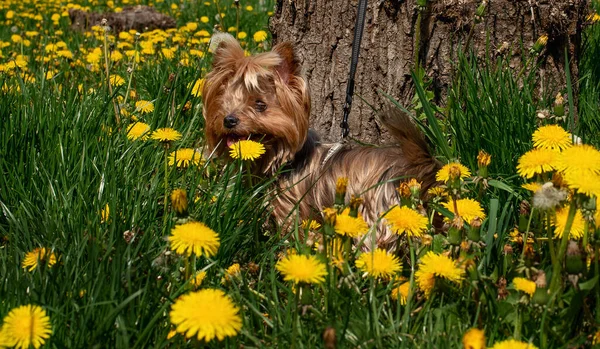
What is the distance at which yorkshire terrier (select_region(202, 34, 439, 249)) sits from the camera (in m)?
3.31

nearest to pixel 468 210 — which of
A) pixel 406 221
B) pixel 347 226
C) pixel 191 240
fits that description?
pixel 406 221

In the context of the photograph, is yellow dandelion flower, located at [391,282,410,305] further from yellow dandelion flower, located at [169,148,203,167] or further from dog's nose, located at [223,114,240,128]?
dog's nose, located at [223,114,240,128]

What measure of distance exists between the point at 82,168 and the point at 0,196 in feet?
1.02

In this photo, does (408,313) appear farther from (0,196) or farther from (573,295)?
(0,196)

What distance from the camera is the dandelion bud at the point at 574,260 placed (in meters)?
1.87

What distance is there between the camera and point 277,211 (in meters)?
3.39

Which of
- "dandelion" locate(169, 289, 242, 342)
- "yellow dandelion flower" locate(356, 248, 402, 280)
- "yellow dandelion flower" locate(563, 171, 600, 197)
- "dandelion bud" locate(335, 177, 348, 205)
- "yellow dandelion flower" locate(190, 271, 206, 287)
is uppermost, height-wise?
"yellow dandelion flower" locate(563, 171, 600, 197)

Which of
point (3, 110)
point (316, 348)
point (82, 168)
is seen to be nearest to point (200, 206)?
point (82, 168)

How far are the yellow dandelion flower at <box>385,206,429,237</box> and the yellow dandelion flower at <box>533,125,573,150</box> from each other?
436mm

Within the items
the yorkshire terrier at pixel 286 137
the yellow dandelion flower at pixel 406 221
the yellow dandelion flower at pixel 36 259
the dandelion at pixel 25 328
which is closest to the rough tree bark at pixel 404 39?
the yorkshire terrier at pixel 286 137

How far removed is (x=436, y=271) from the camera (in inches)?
80.2

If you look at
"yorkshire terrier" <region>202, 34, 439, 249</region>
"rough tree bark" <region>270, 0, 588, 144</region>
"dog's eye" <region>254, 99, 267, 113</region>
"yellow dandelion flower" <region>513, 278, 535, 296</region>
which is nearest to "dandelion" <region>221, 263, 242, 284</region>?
"yellow dandelion flower" <region>513, 278, 535, 296</region>

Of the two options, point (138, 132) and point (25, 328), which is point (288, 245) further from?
point (25, 328)

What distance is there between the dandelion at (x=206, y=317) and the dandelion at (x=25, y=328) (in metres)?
0.31
